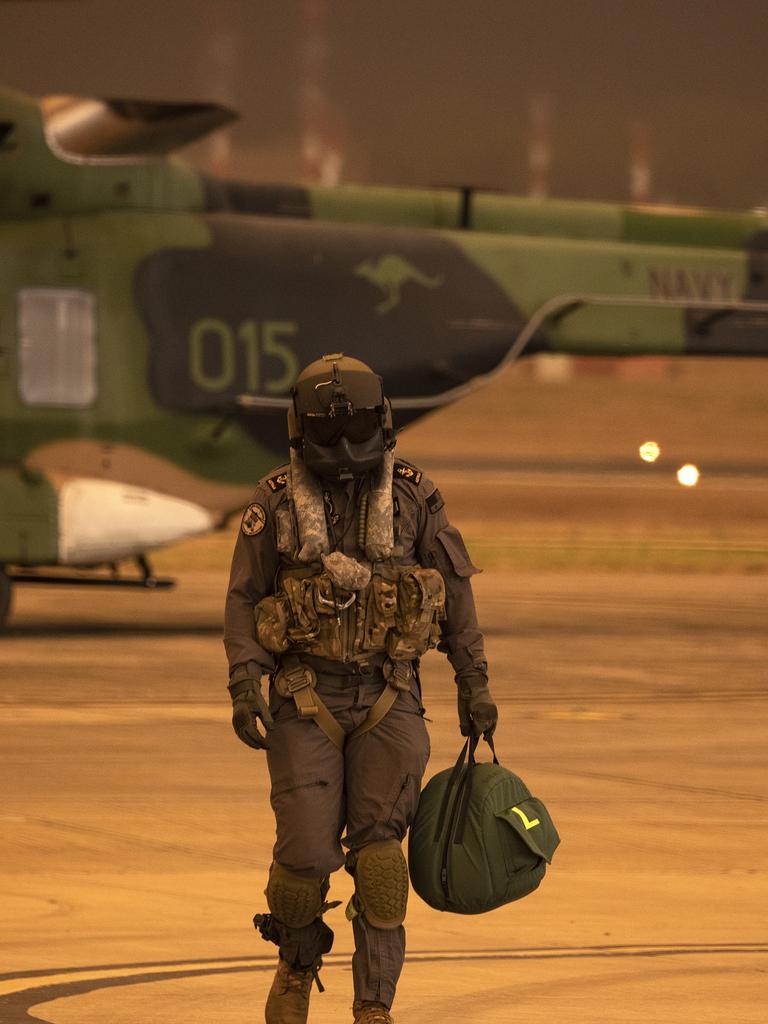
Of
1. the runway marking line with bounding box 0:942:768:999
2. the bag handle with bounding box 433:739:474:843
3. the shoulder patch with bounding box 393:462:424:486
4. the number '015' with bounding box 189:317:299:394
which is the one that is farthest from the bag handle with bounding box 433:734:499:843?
the number '015' with bounding box 189:317:299:394

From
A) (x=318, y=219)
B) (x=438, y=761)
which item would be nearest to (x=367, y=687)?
(x=438, y=761)

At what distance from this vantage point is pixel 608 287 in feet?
61.7

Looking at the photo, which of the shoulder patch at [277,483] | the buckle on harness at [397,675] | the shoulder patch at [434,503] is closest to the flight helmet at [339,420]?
the shoulder patch at [277,483]

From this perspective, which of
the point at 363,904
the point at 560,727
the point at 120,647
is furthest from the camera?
the point at 120,647

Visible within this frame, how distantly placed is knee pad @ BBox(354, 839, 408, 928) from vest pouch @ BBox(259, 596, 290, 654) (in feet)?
1.96

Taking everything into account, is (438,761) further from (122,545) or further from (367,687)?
(122,545)

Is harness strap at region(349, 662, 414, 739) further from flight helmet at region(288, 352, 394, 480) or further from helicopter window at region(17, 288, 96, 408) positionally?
helicopter window at region(17, 288, 96, 408)

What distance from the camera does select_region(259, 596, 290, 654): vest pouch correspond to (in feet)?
19.0

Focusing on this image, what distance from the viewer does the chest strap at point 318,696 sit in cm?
580

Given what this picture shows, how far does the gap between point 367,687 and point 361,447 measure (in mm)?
650

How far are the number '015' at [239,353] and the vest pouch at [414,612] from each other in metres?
11.6

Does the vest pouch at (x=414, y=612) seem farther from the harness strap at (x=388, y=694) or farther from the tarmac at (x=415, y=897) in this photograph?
the tarmac at (x=415, y=897)

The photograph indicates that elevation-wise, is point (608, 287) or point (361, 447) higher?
point (361, 447)

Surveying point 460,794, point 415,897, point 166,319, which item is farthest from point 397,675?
point 166,319
